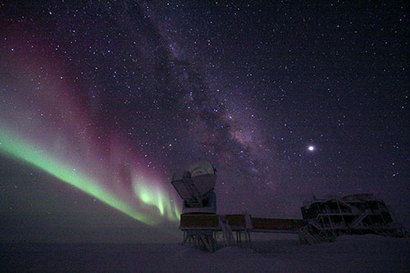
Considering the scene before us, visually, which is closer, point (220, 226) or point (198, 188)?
point (220, 226)

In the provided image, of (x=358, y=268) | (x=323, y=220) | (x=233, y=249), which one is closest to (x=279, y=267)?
(x=358, y=268)

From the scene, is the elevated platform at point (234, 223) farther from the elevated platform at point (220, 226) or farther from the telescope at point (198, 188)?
the telescope at point (198, 188)

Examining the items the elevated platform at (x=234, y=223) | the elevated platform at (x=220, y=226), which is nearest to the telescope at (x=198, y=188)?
the elevated platform at (x=234, y=223)

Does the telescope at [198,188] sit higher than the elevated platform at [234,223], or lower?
higher

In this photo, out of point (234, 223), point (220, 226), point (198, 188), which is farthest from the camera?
point (234, 223)

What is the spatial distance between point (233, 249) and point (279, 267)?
6.63 m

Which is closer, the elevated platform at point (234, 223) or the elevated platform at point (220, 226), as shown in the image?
the elevated platform at point (220, 226)

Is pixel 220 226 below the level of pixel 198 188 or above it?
below

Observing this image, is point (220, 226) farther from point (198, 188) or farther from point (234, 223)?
point (198, 188)

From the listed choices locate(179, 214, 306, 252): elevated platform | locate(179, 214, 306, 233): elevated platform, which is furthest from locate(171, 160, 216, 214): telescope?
locate(179, 214, 306, 252): elevated platform

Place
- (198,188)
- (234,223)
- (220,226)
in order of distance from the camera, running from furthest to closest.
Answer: (234,223) → (198,188) → (220,226)

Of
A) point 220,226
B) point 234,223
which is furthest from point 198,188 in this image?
point 234,223

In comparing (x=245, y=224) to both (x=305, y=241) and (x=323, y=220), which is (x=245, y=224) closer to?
(x=305, y=241)

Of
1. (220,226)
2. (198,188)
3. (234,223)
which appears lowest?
(220,226)
